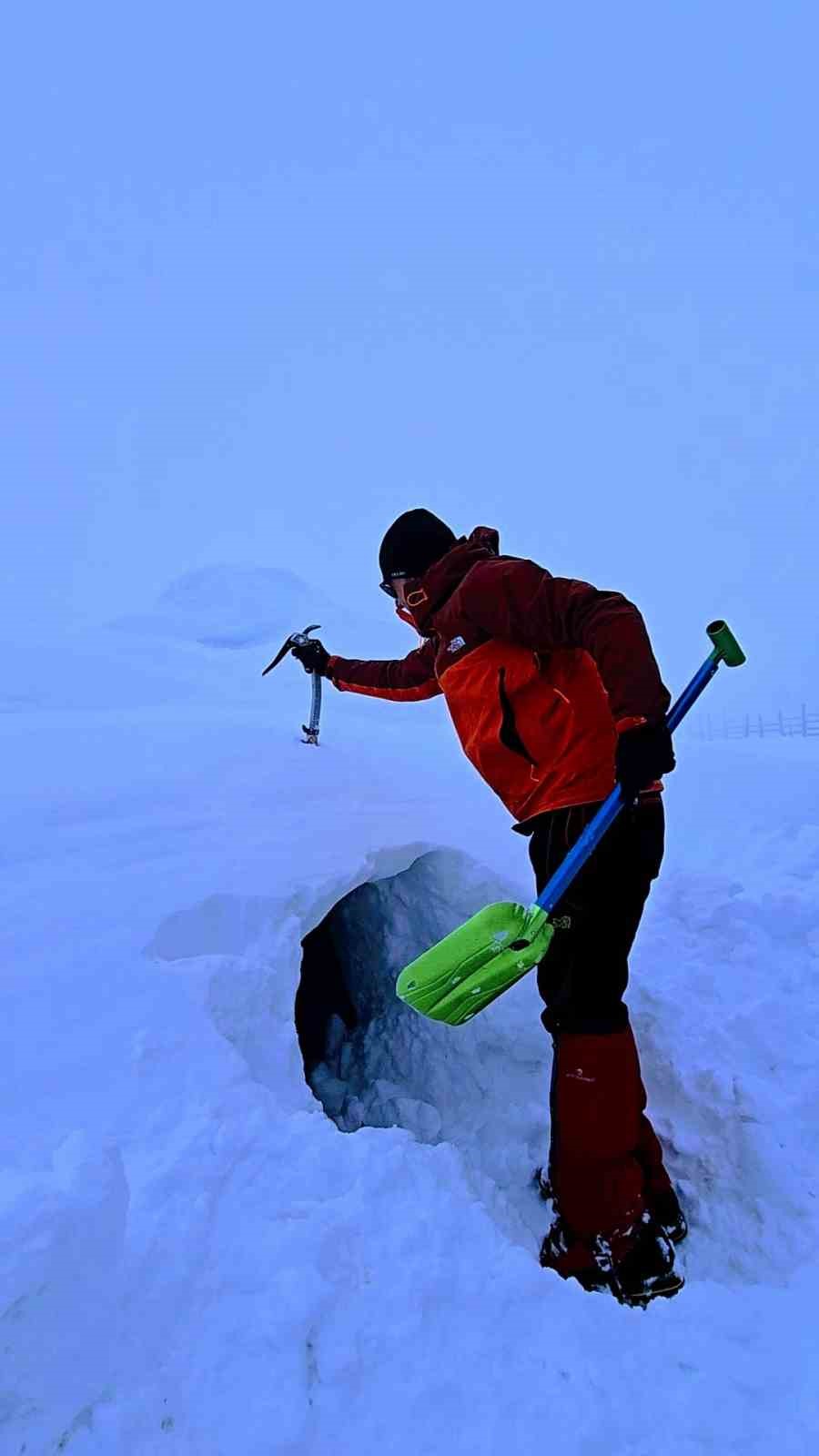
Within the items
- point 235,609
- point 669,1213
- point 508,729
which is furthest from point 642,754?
point 235,609

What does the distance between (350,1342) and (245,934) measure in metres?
1.25

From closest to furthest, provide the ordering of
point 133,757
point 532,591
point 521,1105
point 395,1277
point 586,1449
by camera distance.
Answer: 1. point 586,1449
2. point 395,1277
3. point 532,591
4. point 521,1105
5. point 133,757

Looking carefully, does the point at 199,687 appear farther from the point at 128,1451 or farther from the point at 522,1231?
the point at 128,1451

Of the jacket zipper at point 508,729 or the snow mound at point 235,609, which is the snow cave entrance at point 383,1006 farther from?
the snow mound at point 235,609

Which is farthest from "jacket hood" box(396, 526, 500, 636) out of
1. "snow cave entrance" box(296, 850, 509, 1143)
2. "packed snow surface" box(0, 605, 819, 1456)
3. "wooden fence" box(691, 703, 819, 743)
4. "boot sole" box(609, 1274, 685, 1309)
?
"wooden fence" box(691, 703, 819, 743)

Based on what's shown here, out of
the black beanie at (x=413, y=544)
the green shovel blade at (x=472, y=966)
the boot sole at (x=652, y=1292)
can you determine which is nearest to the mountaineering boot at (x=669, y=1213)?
the boot sole at (x=652, y=1292)

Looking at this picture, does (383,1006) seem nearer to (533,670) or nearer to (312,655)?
(312,655)

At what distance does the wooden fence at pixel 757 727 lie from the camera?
2345cm

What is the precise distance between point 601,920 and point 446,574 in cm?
121

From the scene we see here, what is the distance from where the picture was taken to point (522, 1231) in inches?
97.3

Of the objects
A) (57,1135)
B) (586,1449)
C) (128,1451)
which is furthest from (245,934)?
(586,1449)

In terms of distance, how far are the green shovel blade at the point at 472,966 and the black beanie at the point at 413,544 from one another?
3.95ft

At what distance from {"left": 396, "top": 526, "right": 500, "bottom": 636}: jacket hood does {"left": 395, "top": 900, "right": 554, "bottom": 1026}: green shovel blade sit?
3.43ft

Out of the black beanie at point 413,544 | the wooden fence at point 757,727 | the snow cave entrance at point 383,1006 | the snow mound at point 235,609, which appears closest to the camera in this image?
the black beanie at point 413,544
